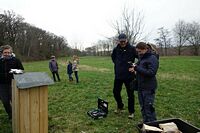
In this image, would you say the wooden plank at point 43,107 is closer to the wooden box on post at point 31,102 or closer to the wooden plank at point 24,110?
the wooden box on post at point 31,102

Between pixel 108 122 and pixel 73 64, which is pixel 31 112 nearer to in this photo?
pixel 108 122

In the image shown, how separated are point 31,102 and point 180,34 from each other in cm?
7217

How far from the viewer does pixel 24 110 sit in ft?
12.7

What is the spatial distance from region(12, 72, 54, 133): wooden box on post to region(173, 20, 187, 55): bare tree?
69.0m

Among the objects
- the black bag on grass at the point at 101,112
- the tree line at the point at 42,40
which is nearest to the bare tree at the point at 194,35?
the tree line at the point at 42,40

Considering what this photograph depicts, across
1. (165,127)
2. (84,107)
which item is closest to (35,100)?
(165,127)

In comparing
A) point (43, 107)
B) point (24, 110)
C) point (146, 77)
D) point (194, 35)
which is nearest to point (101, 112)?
point (146, 77)

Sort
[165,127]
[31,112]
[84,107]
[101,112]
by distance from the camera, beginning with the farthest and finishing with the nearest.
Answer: [84,107] → [101,112] → [31,112] → [165,127]

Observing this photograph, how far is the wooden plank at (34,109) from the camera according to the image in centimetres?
390

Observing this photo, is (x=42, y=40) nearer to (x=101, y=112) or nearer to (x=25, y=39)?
(x=25, y=39)

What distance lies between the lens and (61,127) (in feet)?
17.8

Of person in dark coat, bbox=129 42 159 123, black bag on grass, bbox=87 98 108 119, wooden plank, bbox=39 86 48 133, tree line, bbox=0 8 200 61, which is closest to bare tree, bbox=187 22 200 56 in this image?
tree line, bbox=0 8 200 61

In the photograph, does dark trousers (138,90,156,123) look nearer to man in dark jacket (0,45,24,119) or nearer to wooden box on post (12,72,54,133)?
wooden box on post (12,72,54,133)

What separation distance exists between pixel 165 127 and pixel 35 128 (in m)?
2.22
